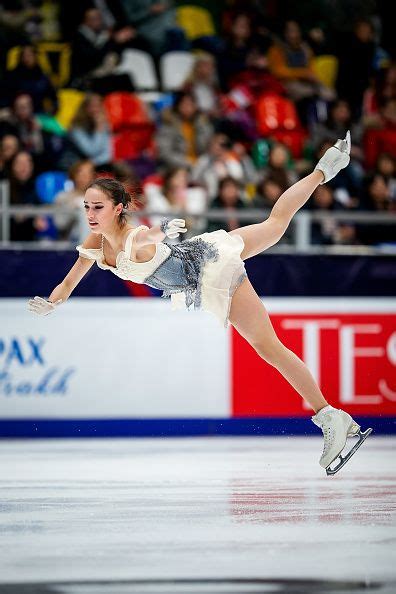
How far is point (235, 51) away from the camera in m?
10.8

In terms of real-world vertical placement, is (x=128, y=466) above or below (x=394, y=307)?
below

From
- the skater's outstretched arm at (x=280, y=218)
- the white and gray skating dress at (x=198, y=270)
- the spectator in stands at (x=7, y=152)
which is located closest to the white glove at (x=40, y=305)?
the white and gray skating dress at (x=198, y=270)

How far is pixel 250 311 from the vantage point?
4836 mm

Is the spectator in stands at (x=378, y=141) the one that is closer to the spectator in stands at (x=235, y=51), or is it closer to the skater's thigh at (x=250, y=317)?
the spectator in stands at (x=235, y=51)

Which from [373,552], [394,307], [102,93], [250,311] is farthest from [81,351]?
[373,552]

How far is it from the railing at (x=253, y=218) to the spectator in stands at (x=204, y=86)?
2.49 metres

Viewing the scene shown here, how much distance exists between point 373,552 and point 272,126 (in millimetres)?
7347

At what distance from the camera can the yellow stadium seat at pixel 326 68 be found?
11281 millimetres

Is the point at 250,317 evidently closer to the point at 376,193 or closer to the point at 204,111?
the point at 376,193

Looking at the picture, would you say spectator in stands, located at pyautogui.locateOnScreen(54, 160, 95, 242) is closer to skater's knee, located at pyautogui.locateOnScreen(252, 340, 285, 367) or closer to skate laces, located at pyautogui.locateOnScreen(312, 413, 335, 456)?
skater's knee, located at pyautogui.locateOnScreen(252, 340, 285, 367)

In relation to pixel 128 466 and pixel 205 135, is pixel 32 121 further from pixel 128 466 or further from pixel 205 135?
pixel 128 466

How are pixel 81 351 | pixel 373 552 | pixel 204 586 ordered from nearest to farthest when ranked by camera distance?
pixel 204 586 → pixel 373 552 → pixel 81 351

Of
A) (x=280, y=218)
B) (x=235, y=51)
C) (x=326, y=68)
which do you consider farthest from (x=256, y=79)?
(x=280, y=218)

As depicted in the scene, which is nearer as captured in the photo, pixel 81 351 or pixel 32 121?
pixel 81 351
